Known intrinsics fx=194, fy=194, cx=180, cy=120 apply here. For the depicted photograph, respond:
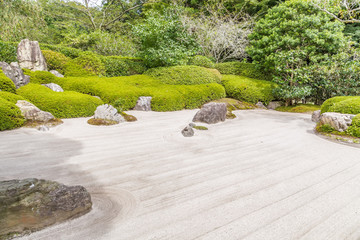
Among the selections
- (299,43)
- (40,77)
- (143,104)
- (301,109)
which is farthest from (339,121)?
(40,77)

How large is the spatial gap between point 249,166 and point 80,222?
2018 mm

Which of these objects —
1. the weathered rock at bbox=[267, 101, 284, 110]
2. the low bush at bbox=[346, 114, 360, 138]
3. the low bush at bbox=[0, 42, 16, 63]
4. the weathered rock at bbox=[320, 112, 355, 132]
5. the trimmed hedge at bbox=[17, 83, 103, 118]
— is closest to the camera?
the low bush at bbox=[346, 114, 360, 138]

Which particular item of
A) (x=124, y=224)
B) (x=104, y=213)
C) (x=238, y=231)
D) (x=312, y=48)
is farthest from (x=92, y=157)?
(x=312, y=48)

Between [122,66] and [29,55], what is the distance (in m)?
3.45

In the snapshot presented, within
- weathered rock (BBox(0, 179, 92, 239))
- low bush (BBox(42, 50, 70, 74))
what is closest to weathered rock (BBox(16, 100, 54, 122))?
weathered rock (BBox(0, 179, 92, 239))

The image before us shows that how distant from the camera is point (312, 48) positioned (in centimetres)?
805

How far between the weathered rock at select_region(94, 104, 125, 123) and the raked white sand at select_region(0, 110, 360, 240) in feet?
2.85

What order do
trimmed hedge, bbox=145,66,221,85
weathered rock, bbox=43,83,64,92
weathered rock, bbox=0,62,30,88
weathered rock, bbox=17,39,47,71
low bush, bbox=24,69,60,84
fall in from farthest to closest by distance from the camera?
trimmed hedge, bbox=145,66,221,85, weathered rock, bbox=17,39,47,71, low bush, bbox=24,69,60,84, weathered rock, bbox=43,83,64,92, weathered rock, bbox=0,62,30,88

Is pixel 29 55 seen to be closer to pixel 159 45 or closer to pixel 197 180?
pixel 159 45

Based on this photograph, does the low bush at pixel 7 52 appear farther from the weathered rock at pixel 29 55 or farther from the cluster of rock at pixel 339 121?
the cluster of rock at pixel 339 121

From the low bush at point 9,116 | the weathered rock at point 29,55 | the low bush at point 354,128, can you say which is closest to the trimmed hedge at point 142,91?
the weathered rock at point 29,55

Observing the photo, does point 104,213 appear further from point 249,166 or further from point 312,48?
point 312,48

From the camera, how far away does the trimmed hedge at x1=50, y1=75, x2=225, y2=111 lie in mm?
6602

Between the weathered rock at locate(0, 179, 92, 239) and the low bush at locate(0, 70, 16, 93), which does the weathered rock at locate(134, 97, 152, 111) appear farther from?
the weathered rock at locate(0, 179, 92, 239)
